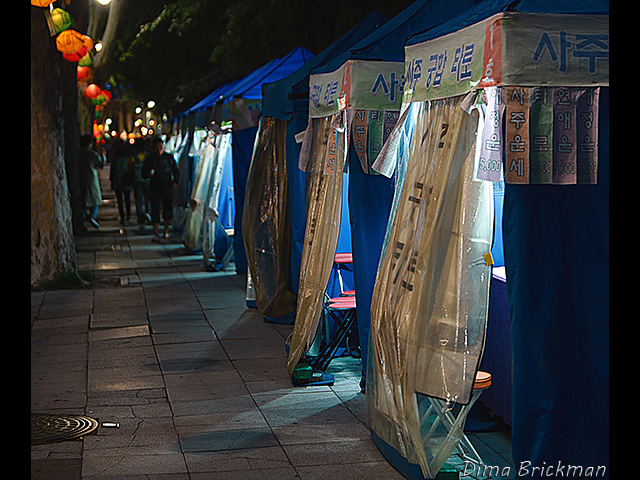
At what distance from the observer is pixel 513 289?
13.6ft

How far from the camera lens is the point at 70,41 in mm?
13273

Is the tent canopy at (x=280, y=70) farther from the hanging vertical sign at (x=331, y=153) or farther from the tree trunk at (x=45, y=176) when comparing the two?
the hanging vertical sign at (x=331, y=153)

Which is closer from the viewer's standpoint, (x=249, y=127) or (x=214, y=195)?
(x=249, y=127)

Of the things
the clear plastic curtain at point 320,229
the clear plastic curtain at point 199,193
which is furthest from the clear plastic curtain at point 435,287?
the clear plastic curtain at point 199,193

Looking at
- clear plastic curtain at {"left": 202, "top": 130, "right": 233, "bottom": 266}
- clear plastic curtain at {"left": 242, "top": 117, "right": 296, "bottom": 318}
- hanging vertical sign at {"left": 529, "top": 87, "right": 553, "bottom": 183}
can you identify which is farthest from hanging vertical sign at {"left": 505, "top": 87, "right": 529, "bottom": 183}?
clear plastic curtain at {"left": 202, "top": 130, "right": 233, "bottom": 266}

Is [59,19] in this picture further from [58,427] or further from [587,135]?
[587,135]

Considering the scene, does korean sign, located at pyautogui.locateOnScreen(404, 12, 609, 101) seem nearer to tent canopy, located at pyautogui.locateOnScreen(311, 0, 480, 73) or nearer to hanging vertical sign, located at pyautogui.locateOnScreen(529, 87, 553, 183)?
hanging vertical sign, located at pyautogui.locateOnScreen(529, 87, 553, 183)

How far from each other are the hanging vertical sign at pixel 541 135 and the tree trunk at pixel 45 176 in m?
9.12

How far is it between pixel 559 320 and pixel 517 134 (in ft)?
3.17

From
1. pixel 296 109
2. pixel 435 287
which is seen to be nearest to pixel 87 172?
pixel 296 109

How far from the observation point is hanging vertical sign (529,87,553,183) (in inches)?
155

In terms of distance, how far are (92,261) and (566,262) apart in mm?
12238

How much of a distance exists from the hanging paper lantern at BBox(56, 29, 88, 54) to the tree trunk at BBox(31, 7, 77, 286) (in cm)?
73
